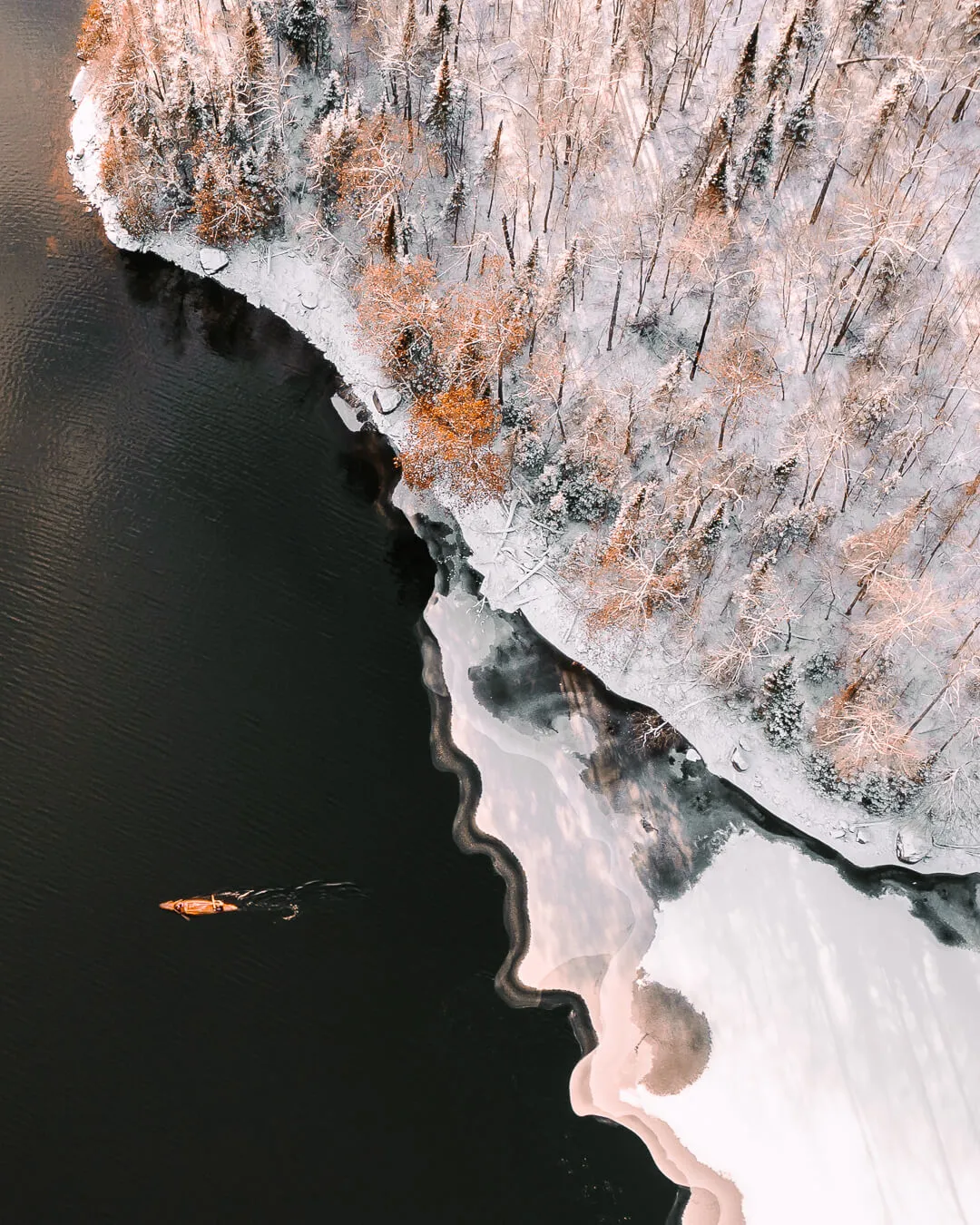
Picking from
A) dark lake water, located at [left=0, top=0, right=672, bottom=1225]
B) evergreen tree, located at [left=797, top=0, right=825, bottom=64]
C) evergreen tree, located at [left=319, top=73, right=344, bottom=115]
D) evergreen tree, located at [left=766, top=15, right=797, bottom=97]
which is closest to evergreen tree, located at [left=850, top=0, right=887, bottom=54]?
evergreen tree, located at [left=797, top=0, right=825, bottom=64]

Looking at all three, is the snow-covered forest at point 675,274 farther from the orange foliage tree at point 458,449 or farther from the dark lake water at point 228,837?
the dark lake water at point 228,837

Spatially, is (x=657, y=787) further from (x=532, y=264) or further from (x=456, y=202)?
(x=456, y=202)

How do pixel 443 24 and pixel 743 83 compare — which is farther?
pixel 443 24

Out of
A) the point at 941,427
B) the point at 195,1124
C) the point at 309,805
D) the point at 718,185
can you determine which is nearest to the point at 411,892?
the point at 309,805

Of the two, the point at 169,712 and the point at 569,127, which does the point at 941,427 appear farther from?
the point at 169,712

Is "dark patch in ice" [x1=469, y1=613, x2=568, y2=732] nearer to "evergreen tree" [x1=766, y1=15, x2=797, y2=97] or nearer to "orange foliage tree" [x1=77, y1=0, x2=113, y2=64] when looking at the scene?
"evergreen tree" [x1=766, y1=15, x2=797, y2=97]

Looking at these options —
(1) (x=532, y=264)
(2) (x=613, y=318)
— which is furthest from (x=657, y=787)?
(1) (x=532, y=264)
